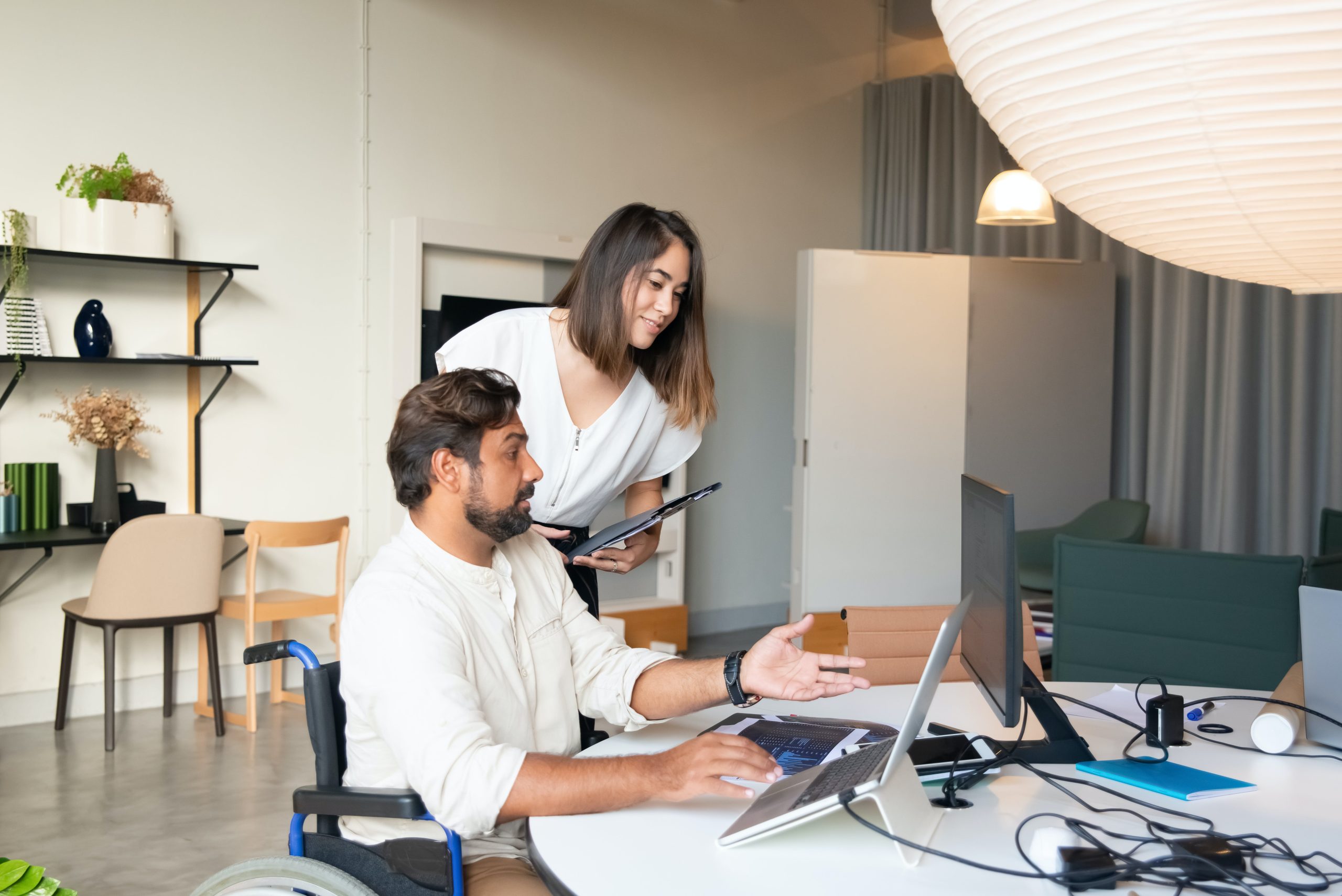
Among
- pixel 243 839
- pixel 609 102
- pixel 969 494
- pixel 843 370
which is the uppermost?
pixel 609 102

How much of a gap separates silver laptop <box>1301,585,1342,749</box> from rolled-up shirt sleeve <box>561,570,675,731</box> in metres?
0.97

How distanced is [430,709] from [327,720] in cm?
26

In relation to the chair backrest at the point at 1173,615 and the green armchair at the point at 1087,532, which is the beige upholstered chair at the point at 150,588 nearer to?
the chair backrest at the point at 1173,615

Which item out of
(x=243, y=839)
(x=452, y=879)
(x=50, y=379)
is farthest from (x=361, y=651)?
(x=50, y=379)

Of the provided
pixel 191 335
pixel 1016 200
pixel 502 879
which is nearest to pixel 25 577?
pixel 191 335

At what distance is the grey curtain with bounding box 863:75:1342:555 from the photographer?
194 inches

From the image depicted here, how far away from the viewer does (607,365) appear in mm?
2182

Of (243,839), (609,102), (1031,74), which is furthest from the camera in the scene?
Result: (609,102)

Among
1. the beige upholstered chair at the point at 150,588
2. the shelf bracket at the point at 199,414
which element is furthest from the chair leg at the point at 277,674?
the beige upholstered chair at the point at 150,588

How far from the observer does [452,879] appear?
1.41 metres

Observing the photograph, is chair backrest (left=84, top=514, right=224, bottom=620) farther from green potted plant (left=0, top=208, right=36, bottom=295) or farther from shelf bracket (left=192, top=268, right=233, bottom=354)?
green potted plant (left=0, top=208, right=36, bottom=295)

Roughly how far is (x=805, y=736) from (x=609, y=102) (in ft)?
15.9

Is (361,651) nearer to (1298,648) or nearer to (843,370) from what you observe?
(1298,648)

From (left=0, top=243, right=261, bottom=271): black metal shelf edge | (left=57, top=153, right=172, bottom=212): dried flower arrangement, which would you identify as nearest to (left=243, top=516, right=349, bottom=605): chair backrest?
(left=0, top=243, right=261, bottom=271): black metal shelf edge
